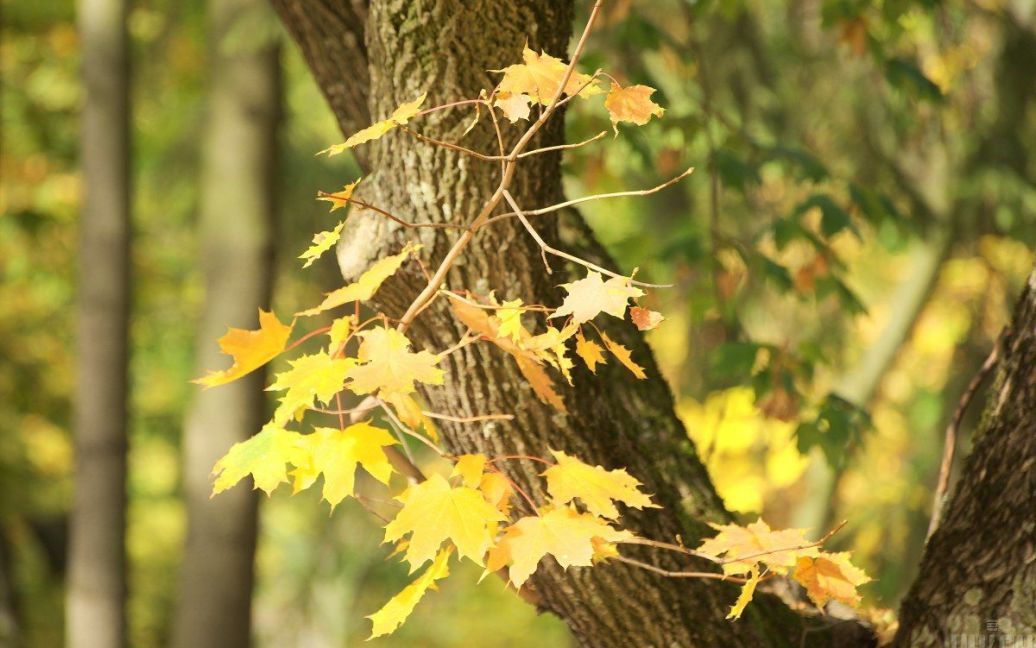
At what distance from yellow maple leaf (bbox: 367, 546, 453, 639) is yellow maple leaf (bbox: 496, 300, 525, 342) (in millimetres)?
307

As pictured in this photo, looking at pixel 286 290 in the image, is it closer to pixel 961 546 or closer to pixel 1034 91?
pixel 1034 91

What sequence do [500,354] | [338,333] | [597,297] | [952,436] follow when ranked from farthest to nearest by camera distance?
[952,436], [500,354], [338,333], [597,297]

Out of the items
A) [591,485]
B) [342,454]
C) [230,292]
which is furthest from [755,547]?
[230,292]

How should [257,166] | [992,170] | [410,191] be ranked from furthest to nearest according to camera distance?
[992,170]
[257,166]
[410,191]

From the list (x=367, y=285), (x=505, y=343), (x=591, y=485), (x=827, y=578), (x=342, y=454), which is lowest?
(x=827, y=578)

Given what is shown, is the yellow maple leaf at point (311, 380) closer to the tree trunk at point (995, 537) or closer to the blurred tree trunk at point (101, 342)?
the tree trunk at point (995, 537)

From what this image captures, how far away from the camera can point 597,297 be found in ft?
4.17

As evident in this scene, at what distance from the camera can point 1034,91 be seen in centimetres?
495

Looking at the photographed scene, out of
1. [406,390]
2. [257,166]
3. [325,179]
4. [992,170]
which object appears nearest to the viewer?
[406,390]

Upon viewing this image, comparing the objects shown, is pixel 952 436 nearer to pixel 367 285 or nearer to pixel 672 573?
pixel 672 573

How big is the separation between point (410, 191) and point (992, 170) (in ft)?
13.6

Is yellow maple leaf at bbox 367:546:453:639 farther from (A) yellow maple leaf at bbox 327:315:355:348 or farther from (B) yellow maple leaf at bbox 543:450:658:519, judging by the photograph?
(A) yellow maple leaf at bbox 327:315:355:348

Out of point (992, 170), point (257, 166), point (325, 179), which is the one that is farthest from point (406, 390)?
point (325, 179)

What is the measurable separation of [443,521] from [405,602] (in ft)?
0.60
